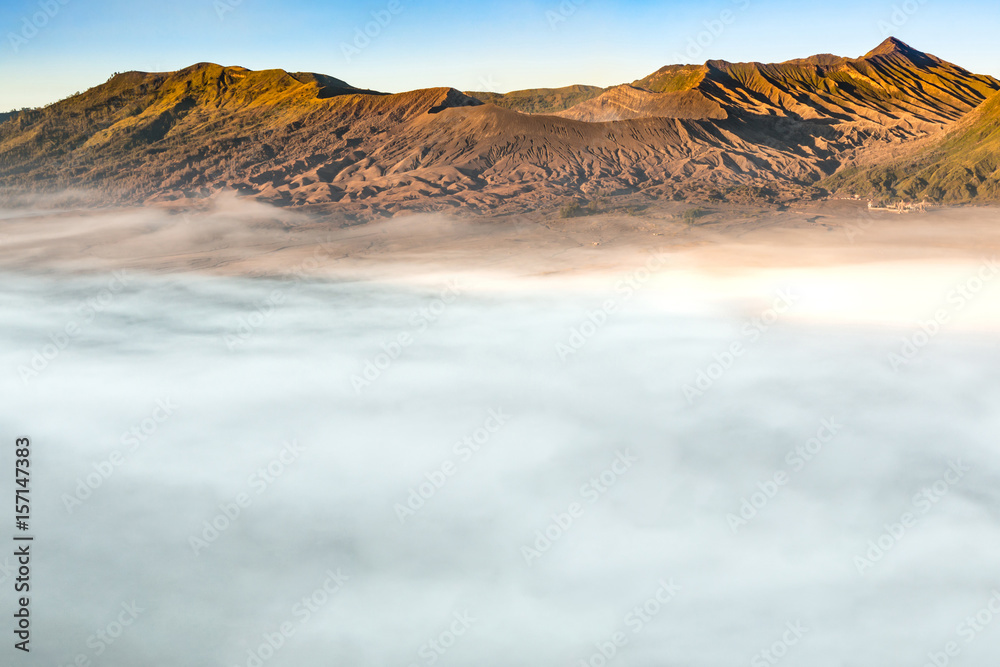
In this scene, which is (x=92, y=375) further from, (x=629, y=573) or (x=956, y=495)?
(x=956, y=495)

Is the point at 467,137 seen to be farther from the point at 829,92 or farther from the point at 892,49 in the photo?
the point at 892,49

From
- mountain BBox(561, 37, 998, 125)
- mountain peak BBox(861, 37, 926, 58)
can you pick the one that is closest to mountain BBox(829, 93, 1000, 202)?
mountain BBox(561, 37, 998, 125)

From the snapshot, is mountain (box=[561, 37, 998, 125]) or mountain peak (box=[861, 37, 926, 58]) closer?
mountain (box=[561, 37, 998, 125])

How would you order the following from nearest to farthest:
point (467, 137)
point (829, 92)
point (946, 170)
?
point (946, 170) → point (467, 137) → point (829, 92)

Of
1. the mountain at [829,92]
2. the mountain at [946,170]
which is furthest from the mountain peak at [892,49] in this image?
the mountain at [946,170]

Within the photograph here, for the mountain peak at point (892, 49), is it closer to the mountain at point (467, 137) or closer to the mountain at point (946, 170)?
the mountain at point (467, 137)

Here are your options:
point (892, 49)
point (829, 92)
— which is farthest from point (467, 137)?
point (892, 49)

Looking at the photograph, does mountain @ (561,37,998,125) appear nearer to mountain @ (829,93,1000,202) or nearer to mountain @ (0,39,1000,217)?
mountain @ (0,39,1000,217)
